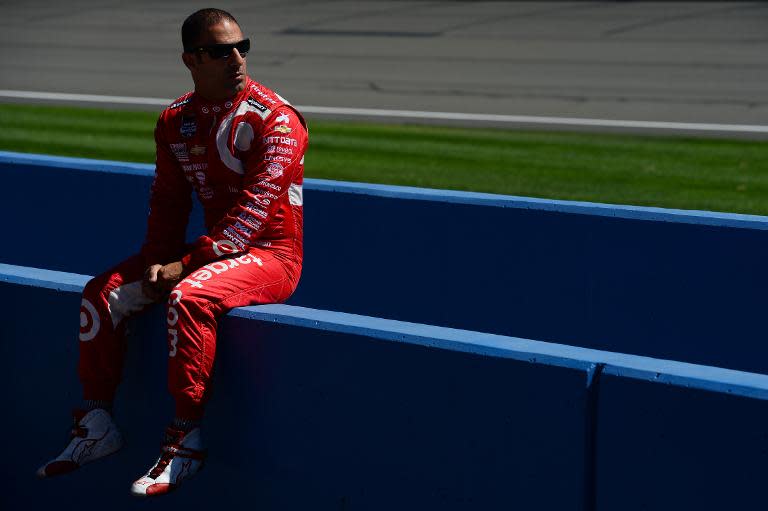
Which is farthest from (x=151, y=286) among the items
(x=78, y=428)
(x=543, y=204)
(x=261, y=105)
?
(x=543, y=204)

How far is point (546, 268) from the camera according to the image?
6.56m

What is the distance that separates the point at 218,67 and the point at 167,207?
0.72m

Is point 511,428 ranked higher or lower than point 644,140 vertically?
lower

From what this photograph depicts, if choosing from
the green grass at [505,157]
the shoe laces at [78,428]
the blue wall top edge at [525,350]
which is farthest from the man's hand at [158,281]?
the green grass at [505,157]

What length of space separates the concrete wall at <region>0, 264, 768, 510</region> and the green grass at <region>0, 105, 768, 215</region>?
6647 mm

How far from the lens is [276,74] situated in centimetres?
1923

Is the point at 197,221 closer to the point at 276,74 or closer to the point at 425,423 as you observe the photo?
the point at 425,423

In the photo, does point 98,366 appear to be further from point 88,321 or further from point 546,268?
point 546,268

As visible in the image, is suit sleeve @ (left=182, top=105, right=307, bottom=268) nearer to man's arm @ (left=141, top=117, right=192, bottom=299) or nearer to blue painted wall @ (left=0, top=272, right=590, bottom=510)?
man's arm @ (left=141, top=117, right=192, bottom=299)

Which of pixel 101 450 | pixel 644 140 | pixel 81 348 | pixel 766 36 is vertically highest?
pixel 766 36

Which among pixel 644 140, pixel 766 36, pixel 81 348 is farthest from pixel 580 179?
pixel 766 36

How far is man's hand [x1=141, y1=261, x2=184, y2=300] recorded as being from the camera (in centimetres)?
473

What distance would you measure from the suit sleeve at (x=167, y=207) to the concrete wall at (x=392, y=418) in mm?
590

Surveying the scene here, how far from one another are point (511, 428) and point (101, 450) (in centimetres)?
169
